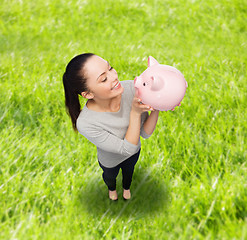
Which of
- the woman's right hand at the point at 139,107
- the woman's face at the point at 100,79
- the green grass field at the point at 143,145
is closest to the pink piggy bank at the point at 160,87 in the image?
the woman's right hand at the point at 139,107

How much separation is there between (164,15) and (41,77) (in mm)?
2754

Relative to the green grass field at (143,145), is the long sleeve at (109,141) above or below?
above

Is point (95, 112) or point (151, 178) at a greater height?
point (95, 112)

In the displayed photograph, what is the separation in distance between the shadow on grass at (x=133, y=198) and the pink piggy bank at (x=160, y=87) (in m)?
1.16

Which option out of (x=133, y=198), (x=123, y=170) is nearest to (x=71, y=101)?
(x=123, y=170)

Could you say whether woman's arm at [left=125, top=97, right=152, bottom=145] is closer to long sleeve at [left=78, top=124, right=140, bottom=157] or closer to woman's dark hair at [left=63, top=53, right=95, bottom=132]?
long sleeve at [left=78, top=124, right=140, bottom=157]

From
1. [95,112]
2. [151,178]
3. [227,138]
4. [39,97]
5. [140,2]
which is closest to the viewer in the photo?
[95,112]

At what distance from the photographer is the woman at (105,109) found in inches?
77.2

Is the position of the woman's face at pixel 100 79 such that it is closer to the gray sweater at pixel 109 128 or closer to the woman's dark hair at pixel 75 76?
the woman's dark hair at pixel 75 76

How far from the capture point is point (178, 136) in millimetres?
3225

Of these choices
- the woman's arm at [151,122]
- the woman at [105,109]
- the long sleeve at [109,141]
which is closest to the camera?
the woman at [105,109]

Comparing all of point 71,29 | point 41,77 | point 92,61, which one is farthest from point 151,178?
point 71,29

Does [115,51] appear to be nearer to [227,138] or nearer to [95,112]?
[227,138]

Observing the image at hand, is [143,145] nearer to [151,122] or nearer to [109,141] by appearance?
[151,122]
